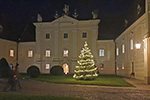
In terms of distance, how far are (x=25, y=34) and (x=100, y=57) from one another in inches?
669

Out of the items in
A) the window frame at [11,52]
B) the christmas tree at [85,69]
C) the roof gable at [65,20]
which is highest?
the roof gable at [65,20]

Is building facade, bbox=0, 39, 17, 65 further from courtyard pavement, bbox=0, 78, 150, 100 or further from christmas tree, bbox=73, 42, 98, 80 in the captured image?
courtyard pavement, bbox=0, 78, 150, 100

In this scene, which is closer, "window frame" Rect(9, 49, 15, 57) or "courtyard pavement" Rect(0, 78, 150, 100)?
"courtyard pavement" Rect(0, 78, 150, 100)

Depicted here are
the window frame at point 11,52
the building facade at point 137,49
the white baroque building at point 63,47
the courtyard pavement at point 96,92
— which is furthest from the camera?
the window frame at point 11,52

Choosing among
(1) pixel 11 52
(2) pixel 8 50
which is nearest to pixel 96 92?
(2) pixel 8 50

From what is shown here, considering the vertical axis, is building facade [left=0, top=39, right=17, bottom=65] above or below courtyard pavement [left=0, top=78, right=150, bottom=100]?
above

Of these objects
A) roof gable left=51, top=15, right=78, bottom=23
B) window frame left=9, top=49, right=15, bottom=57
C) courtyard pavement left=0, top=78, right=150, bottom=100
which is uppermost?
roof gable left=51, top=15, right=78, bottom=23

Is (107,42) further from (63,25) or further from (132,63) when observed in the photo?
(132,63)

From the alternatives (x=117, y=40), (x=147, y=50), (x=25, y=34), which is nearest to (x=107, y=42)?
A: (x=117, y=40)

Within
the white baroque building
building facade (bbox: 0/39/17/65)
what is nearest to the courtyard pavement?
the white baroque building

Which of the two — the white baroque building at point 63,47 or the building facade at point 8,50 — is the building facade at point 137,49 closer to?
the white baroque building at point 63,47

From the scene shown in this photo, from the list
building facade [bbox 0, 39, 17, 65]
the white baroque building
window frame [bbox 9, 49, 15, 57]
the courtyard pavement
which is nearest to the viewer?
the courtyard pavement

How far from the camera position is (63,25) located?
141ft

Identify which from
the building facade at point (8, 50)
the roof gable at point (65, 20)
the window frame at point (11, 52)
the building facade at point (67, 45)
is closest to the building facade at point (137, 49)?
the building facade at point (67, 45)
